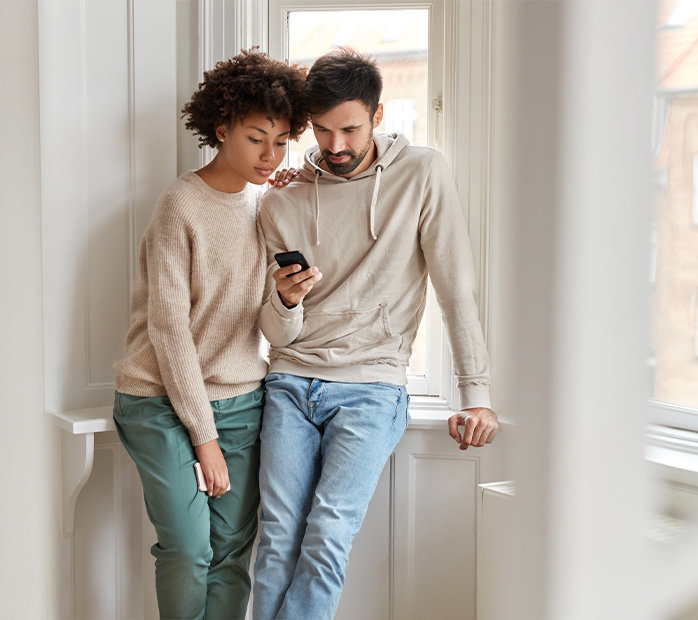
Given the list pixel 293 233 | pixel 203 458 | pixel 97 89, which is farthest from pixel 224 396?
pixel 97 89

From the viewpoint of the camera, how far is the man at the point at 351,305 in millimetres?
1414

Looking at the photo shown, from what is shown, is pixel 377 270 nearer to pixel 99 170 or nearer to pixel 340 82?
pixel 340 82

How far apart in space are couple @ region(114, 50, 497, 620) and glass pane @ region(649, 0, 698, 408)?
1.23m

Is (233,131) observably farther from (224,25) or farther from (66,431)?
(66,431)

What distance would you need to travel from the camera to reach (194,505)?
142 cm

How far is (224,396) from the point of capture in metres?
1.51

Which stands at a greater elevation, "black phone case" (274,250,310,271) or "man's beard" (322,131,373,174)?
"man's beard" (322,131,373,174)

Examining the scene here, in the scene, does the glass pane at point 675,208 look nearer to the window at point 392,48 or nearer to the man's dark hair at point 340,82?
the man's dark hair at point 340,82

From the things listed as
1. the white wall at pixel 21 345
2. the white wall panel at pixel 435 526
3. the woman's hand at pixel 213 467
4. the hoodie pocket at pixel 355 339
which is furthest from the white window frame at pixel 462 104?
the white wall at pixel 21 345

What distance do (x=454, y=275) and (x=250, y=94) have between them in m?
0.59

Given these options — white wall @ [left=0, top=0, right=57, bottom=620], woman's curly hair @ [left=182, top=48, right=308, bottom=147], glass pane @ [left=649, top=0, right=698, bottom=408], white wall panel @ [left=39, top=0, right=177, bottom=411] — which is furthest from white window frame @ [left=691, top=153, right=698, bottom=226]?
white wall panel @ [left=39, top=0, right=177, bottom=411]

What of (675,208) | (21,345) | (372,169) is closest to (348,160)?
(372,169)

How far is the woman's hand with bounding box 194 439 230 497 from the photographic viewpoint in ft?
4.67

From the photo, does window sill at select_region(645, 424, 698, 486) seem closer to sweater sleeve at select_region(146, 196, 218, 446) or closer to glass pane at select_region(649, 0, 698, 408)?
glass pane at select_region(649, 0, 698, 408)
